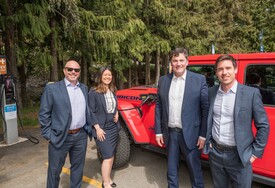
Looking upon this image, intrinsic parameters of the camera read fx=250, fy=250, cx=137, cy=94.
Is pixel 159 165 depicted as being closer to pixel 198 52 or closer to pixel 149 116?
pixel 149 116

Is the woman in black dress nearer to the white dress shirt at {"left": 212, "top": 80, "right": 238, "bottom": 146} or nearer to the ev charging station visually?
the white dress shirt at {"left": 212, "top": 80, "right": 238, "bottom": 146}

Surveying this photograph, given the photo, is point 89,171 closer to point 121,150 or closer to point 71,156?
point 121,150

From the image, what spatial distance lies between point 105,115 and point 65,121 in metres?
0.60

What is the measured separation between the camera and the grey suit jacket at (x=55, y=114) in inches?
103

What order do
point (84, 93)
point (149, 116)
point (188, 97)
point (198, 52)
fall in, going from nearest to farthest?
point (188, 97) < point (84, 93) < point (149, 116) < point (198, 52)

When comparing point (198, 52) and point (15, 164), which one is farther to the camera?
point (198, 52)

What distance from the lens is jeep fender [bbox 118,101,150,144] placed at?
12.1 feet

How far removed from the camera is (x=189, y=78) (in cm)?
270

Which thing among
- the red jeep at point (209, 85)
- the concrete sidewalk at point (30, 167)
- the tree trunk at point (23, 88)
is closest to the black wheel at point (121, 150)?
the red jeep at point (209, 85)

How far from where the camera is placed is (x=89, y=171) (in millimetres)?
→ 3908

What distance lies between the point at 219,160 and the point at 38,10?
624 cm

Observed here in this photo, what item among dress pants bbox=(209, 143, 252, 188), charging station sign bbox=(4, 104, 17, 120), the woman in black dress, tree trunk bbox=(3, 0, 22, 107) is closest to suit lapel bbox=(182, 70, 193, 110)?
dress pants bbox=(209, 143, 252, 188)

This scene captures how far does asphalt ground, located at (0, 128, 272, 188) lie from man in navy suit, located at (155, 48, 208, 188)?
2.63 ft

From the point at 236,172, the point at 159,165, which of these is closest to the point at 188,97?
the point at 236,172
